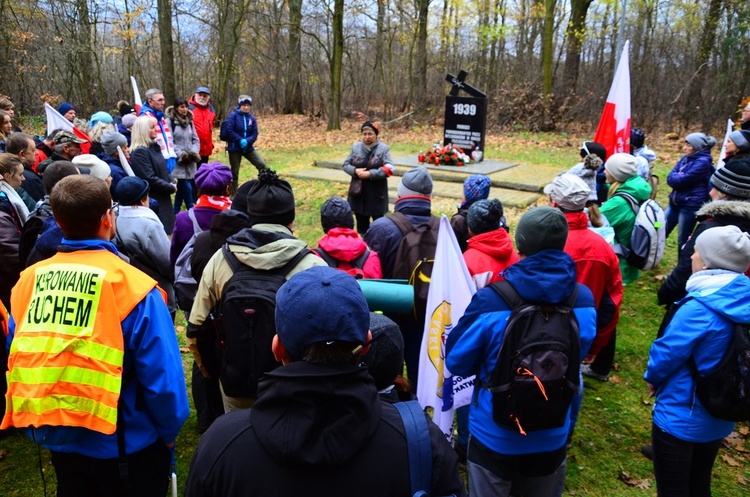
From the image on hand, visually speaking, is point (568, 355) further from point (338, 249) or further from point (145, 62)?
point (145, 62)

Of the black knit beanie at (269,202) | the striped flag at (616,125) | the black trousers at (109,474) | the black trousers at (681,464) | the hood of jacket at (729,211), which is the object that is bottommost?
the black trousers at (681,464)

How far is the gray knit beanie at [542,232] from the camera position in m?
2.74

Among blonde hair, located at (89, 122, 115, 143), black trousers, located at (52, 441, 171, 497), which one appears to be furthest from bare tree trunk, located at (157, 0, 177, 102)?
black trousers, located at (52, 441, 171, 497)

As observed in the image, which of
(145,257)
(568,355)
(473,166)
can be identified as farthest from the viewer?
(473,166)

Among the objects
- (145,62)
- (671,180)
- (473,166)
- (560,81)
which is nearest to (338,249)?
(671,180)

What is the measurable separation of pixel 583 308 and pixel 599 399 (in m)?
2.51

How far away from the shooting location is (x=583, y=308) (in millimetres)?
2846

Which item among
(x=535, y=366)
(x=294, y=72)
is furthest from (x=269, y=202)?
(x=294, y=72)

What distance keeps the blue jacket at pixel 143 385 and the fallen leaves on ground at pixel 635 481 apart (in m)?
3.05

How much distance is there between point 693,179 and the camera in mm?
7195

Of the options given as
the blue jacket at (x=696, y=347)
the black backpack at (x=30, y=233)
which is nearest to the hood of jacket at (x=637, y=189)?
the blue jacket at (x=696, y=347)

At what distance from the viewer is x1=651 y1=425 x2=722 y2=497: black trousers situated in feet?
10.2

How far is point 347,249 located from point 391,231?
2.03ft

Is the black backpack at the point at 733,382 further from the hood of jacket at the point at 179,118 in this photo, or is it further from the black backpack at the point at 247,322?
the hood of jacket at the point at 179,118
